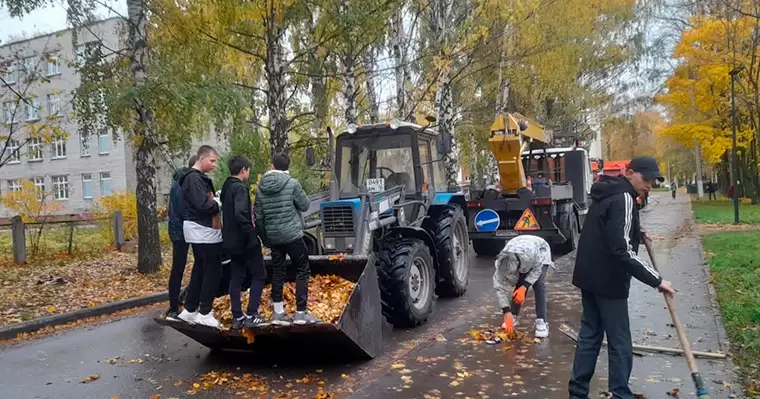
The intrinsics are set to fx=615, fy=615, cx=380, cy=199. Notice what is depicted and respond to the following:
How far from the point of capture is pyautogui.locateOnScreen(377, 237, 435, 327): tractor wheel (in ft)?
23.4

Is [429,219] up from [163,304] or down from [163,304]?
up

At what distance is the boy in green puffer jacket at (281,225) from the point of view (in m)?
6.04

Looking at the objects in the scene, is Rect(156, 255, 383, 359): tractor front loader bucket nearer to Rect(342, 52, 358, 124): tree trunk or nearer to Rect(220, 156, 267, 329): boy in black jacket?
Rect(220, 156, 267, 329): boy in black jacket

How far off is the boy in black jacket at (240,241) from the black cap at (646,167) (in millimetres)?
3469

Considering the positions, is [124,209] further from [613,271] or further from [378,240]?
[613,271]

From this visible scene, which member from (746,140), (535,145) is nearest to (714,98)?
(746,140)

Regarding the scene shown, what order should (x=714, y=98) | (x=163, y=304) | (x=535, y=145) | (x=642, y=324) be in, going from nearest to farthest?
(x=642, y=324) → (x=163, y=304) → (x=535, y=145) → (x=714, y=98)

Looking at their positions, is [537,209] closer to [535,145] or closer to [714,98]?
[535,145]

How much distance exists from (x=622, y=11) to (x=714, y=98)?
19.1 feet

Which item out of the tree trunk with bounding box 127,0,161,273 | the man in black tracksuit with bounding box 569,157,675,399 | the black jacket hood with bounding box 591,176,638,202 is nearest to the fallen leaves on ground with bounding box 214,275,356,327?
the man in black tracksuit with bounding box 569,157,675,399

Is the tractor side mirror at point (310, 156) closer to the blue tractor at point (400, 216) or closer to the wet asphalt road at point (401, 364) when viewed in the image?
the blue tractor at point (400, 216)

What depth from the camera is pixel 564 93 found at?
27.7 m

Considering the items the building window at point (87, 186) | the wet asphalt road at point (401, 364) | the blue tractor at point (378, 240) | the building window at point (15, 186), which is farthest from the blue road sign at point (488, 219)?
the building window at point (87, 186)

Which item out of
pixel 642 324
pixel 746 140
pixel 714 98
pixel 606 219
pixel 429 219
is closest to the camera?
pixel 606 219
